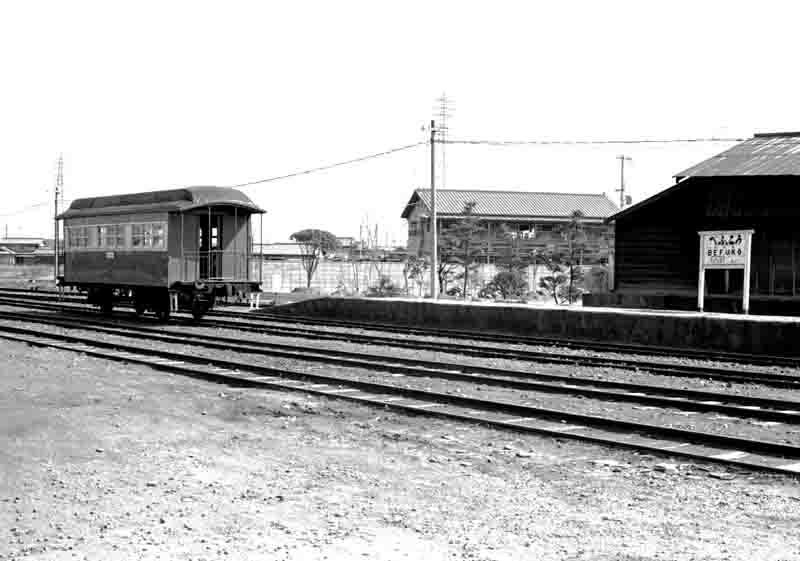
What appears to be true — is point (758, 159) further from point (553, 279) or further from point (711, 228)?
point (553, 279)

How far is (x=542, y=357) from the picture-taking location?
53.6 feet

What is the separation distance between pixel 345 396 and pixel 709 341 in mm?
10299

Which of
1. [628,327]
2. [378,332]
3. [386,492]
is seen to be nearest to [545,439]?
[386,492]

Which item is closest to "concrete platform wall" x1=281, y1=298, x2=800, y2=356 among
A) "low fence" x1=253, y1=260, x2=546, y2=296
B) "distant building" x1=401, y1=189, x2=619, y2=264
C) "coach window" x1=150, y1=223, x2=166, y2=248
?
"coach window" x1=150, y1=223, x2=166, y2=248

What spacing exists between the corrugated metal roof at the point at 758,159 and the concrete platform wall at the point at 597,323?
7.15 m

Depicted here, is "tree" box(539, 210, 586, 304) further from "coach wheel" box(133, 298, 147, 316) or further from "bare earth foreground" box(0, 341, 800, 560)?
"bare earth foreground" box(0, 341, 800, 560)

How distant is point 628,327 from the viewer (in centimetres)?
2050

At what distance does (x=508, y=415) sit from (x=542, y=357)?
6157 mm

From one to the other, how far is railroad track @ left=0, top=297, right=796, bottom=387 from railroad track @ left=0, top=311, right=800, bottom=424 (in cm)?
77

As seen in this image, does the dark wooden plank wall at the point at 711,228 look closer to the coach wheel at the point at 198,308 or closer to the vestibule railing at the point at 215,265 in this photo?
the vestibule railing at the point at 215,265

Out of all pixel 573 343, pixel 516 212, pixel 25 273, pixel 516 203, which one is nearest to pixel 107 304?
pixel 573 343

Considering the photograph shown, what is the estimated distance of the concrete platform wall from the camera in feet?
59.2

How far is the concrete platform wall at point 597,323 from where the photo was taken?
1803cm

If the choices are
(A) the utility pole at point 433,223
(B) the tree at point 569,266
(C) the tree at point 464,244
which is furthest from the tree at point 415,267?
(A) the utility pole at point 433,223
